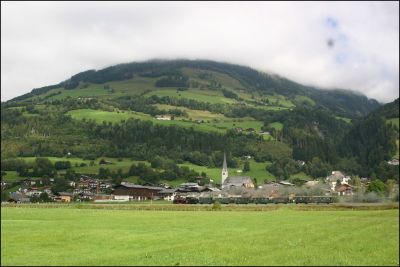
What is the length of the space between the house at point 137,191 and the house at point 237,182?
24.7 meters

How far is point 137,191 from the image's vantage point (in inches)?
5477

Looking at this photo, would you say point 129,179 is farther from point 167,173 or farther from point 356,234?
point 356,234

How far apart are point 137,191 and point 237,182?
1376 inches

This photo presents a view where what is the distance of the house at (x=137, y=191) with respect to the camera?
5369 inches

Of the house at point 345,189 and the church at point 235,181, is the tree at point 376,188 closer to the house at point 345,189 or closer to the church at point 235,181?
the house at point 345,189

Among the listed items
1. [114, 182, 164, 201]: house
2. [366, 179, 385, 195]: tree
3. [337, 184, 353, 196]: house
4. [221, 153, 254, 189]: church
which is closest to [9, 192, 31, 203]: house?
[366, 179, 385, 195]: tree

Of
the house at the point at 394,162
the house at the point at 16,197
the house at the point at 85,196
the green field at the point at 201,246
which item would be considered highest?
the house at the point at 394,162

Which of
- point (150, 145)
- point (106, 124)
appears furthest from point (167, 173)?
point (106, 124)

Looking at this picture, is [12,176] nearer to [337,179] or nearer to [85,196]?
[85,196]

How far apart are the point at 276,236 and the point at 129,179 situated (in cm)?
12063

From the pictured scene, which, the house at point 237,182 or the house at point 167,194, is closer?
the house at point 167,194

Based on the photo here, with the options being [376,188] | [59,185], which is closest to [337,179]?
[376,188]

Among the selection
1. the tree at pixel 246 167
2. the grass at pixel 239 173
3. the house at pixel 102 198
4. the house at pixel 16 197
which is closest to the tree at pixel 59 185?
the house at pixel 16 197

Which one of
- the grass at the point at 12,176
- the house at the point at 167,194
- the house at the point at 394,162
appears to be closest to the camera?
the grass at the point at 12,176
